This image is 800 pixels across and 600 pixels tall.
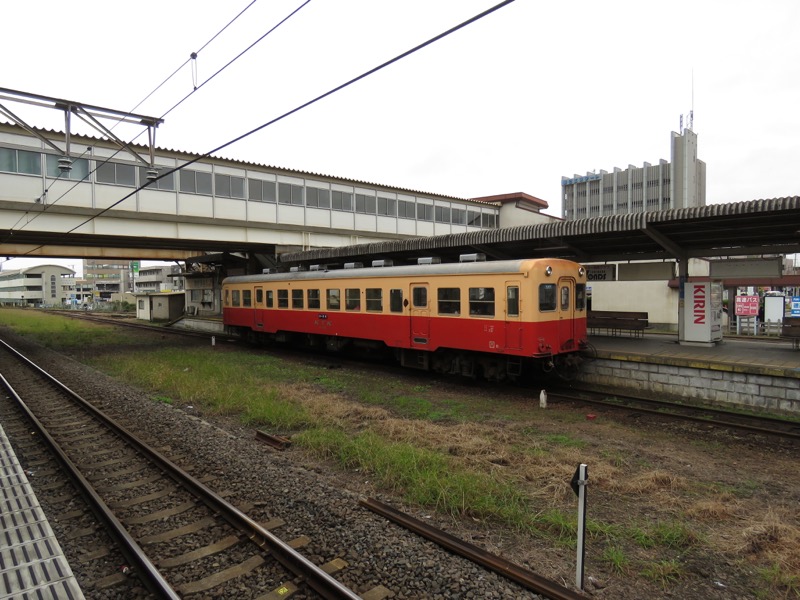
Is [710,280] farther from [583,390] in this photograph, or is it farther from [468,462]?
[468,462]

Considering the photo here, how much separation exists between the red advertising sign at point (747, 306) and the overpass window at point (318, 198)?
59.5 feet

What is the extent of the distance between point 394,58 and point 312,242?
18469 millimetres

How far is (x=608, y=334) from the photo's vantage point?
17.0 m

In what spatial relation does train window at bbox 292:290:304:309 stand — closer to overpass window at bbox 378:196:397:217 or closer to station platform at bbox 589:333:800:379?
overpass window at bbox 378:196:397:217

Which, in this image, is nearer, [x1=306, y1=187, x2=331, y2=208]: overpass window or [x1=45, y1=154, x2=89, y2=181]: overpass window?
[x1=45, y1=154, x2=89, y2=181]: overpass window

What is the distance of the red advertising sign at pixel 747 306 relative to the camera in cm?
1823

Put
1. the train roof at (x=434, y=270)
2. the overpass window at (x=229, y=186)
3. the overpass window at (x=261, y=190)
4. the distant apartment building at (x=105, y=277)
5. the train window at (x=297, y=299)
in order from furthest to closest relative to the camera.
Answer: the distant apartment building at (x=105, y=277)
the overpass window at (x=261, y=190)
the overpass window at (x=229, y=186)
the train window at (x=297, y=299)
the train roof at (x=434, y=270)

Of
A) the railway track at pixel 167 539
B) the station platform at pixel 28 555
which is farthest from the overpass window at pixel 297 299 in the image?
the station platform at pixel 28 555

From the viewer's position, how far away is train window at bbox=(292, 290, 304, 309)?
17.4 meters

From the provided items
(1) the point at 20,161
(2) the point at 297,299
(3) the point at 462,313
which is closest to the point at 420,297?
(3) the point at 462,313

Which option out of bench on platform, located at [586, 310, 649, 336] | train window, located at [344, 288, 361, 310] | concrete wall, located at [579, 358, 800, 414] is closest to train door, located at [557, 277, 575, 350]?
concrete wall, located at [579, 358, 800, 414]

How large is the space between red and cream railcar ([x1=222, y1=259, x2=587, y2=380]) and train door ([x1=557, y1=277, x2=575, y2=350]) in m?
0.02

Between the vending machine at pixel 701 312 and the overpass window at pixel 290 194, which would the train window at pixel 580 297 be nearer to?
the vending machine at pixel 701 312

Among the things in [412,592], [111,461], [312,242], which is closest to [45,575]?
[412,592]
